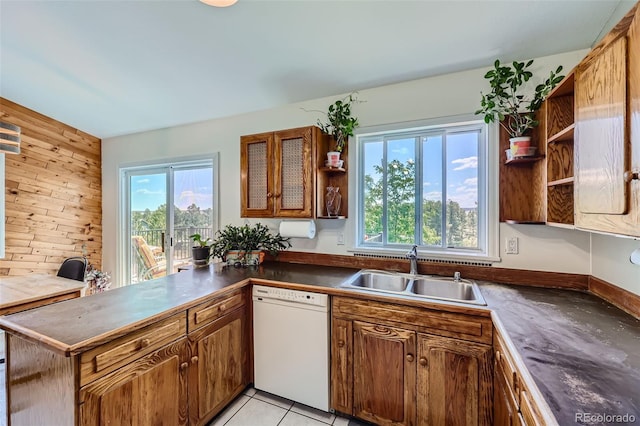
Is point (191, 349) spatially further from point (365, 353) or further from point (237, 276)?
point (365, 353)

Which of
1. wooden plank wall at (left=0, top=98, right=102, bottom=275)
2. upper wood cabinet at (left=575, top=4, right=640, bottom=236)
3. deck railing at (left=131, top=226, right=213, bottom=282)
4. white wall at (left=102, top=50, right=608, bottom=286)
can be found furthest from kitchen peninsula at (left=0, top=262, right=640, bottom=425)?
wooden plank wall at (left=0, top=98, right=102, bottom=275)

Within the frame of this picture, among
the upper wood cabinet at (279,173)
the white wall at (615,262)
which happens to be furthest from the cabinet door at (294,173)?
the white wall at (615,262)

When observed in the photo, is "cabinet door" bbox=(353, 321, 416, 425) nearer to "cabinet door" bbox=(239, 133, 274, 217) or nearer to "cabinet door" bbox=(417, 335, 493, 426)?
"cabinet door" bbox=(417, 335, 493, 426)

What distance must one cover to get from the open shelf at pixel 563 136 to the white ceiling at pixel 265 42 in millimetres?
649

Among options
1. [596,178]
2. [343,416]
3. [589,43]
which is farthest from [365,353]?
[589,43]

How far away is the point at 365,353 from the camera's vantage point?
1.68 meters

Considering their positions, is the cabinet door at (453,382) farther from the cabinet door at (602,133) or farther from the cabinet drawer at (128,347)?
the cabinet drawer at (128,347)

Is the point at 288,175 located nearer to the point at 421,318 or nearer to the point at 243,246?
the point at 243,246

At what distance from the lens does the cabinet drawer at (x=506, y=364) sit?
1.03 metres

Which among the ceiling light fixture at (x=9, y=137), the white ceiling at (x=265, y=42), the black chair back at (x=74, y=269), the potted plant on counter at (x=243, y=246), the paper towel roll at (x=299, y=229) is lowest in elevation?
the black chair back at (x=74, y=269)

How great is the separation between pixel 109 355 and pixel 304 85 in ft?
7.36

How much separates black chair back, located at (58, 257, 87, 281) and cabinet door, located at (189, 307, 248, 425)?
1.83 metres

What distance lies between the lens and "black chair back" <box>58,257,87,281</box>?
8.49 feet

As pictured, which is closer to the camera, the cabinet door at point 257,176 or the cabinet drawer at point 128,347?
the cabinet drawer at point 128,347
